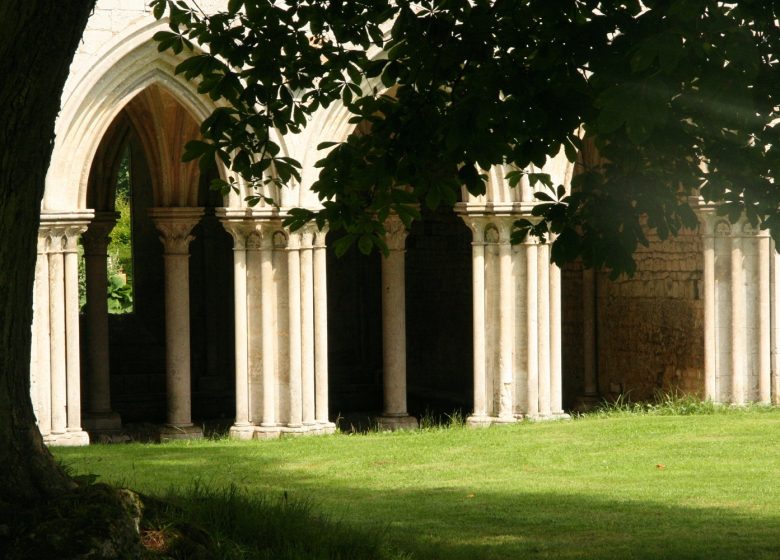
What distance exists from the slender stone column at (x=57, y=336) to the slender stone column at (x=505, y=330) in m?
4.26

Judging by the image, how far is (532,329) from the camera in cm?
1429

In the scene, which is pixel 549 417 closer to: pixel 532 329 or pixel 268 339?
pixel 532 329

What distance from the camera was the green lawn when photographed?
25.1 feet

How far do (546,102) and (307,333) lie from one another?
27.1ft

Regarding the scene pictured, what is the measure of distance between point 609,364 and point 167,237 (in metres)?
5.92

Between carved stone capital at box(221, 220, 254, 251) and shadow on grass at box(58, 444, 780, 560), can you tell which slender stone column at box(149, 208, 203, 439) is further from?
shadow on grass at box(58, 444, 780, 560)

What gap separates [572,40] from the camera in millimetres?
5570

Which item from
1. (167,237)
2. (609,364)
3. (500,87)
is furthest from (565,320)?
(500,87)

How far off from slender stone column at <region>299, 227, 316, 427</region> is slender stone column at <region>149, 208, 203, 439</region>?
4.69ft

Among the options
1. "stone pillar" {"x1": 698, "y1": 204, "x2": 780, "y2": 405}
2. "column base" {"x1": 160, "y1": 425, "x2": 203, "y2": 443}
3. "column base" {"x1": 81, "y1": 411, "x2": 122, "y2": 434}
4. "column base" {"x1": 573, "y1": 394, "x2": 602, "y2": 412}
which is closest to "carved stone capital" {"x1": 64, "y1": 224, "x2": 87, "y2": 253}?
"column base" {"x1": 160, "y1": 425, "x2": 203, "y2": 443}

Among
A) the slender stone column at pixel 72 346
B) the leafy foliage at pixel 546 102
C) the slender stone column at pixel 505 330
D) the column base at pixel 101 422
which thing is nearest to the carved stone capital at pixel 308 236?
the slender stone column at pixel 505 330

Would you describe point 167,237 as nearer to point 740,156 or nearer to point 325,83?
point 325,83

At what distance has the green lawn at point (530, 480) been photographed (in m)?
7.65

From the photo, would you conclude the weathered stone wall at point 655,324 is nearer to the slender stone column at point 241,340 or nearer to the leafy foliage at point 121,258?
the slender stone column at point 241,340
